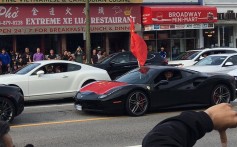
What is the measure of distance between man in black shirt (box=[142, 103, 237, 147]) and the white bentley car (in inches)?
506

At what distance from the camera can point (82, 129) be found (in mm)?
9930

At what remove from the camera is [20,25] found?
26953 mm

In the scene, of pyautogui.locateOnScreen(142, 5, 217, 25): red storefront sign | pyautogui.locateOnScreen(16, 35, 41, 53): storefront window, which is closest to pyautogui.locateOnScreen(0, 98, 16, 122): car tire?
pyautogui.locateOnScreen(16, 35, 41, 53): storefront window

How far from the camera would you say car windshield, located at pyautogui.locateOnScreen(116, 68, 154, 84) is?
11945mm

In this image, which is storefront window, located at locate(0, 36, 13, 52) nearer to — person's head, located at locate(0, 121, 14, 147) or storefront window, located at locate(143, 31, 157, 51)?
storefront window, located at locate(143, 31, 157, 51)

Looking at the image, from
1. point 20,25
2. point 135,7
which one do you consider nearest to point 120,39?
point 135,7

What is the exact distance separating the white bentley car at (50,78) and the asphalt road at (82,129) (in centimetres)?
136

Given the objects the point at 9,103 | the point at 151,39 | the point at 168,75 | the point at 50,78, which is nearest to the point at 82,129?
the point at 9,103

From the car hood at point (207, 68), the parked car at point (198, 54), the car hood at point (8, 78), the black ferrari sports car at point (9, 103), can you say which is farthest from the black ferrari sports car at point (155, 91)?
the parked car at point (198, 54)

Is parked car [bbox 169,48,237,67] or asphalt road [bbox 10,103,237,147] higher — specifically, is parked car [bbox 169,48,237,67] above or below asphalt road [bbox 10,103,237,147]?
above

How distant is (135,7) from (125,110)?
19.6 metres

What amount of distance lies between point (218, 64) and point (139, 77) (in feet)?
21.5

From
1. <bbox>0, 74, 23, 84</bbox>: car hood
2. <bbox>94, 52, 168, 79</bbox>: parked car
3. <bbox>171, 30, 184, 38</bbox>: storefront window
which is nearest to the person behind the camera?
<bbox>0, 74, 23, 84</bbox>: car hood

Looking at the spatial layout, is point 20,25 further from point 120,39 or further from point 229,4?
point 229,4
